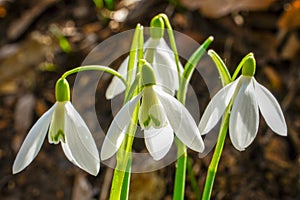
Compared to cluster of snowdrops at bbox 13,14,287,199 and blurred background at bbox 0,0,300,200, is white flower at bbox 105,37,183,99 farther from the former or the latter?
blurred background at bbox 0,0,300,200

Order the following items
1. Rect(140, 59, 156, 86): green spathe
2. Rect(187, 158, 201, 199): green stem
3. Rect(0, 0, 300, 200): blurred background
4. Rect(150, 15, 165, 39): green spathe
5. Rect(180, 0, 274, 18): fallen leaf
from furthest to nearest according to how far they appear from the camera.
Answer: Rect(180, 0, 274, 18): fallen leaf
Rect(0, 0, 300, 200): blurred background
Rect(187, 158, 201, 199): green stem
Rect(150, 15, 165, 39): green spathe
Rect(140, 59, 156, 86): green spathe

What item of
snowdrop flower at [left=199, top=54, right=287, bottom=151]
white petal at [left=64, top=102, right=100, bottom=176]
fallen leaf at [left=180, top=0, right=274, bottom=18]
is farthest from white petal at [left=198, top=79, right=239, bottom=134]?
fallen leaf at [left=180, top=0, right=274, bottom=18]

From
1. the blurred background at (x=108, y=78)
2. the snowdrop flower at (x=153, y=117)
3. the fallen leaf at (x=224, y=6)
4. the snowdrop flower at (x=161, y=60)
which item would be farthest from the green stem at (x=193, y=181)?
the snowdrop flower at (x=153, y=117)

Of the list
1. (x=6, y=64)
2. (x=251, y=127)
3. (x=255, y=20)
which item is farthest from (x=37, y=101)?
(x=251, y=127)

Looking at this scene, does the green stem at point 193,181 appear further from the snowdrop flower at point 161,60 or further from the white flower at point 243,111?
the white flower at point 243,111

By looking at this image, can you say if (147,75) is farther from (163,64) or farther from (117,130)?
(163,64)

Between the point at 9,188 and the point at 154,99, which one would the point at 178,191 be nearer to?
the point at 154,99

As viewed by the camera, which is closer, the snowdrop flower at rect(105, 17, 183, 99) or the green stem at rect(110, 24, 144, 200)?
the green stem at rect(110, 24, 144, 200)
